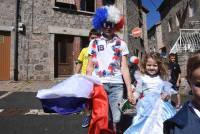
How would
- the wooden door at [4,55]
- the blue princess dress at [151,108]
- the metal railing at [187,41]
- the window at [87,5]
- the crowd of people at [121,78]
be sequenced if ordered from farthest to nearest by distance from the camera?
the metal railing at [187,41] → the window at [87,5] → the wooden door at [4,55] → the crowd of people at [121,78] → the blue princess dress at [151,108]

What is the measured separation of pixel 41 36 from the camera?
54.6ft

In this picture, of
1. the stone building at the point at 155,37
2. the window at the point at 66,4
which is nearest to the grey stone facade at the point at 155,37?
the stone building at the point at 155,37

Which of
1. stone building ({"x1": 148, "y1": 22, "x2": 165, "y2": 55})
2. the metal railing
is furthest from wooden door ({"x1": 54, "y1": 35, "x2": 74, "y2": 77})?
stone building ({"x1": 148, "y1": 22, "x2": 165, "y2": 55})

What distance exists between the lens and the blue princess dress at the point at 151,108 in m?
3.72

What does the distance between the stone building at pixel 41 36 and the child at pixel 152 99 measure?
1166 cm

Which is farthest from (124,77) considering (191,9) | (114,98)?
(191,9)

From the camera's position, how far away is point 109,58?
167 inches

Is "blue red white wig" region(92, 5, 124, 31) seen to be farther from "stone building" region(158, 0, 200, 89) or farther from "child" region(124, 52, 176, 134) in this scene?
"stone building" region(158, 0, 200, 89)

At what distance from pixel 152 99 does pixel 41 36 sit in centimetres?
1301

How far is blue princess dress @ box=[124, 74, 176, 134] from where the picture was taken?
372cm

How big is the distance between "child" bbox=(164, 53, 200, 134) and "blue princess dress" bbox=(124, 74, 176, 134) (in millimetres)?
1640

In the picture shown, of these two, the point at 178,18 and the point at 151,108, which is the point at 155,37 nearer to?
the point at 178,18

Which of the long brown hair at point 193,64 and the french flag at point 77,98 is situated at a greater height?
the long brown hair at point 193,64

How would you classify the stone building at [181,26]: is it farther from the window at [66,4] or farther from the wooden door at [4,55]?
the wooden door at [4,55]
